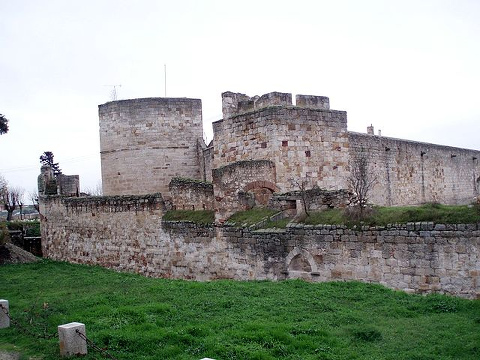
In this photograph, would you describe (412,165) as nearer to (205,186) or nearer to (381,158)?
(381,158)

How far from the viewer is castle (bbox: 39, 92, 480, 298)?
33.2ft

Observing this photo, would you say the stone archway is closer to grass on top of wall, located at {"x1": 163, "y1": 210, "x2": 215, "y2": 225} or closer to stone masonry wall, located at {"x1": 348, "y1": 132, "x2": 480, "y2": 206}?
grass on top of wall, located at {"x1": 163, "y1": 210, "x2": 215, "y2": 225}

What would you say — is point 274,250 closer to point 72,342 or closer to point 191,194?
point 191,194

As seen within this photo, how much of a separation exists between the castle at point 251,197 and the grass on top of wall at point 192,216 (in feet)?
0.80

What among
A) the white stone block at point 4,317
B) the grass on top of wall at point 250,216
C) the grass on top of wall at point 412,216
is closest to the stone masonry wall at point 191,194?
the grass on top of wall at point 250,216

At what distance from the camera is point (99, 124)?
23938mm

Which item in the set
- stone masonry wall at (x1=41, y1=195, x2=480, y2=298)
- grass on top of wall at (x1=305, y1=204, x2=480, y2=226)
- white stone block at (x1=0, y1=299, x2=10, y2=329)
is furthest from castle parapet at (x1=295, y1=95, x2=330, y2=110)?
white stone block at (x1=0, y1=299, x2=10, y2=329)

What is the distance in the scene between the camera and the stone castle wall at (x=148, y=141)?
75.4 feet

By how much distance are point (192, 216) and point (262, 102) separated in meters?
4.44

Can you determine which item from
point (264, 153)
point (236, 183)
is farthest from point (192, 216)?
point (264, 153)

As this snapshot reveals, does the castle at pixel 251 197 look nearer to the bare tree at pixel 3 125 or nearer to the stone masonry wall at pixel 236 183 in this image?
the stone masonry wall at pixel 236 183

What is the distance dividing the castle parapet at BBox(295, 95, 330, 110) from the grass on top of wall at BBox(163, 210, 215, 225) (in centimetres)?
465

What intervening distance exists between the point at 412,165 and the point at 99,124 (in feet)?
54.4

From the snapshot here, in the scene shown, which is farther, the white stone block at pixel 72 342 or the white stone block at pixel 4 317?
the white stone block at pixel 4 317
